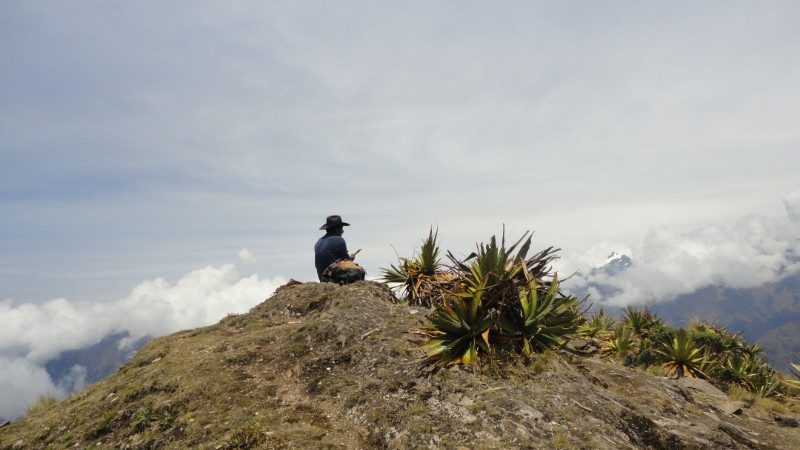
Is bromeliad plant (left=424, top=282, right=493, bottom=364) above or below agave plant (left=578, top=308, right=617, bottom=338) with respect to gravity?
above

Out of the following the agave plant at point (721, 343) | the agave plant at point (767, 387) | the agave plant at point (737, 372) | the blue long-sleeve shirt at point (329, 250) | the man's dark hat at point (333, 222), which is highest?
the man's dark hat at point (333, 222)

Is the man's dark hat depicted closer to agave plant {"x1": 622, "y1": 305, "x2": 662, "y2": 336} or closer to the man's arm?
the man's arm

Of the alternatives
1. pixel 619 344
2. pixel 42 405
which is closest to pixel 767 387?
pixel 619 344

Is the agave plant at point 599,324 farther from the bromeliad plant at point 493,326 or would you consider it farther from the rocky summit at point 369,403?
the bromeliad plant at point 493,326

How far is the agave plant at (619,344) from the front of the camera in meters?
16.5

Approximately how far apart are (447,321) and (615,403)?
291 cm

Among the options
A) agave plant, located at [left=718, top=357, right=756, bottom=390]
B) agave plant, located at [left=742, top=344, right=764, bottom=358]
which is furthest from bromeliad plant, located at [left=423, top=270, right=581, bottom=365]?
agave plant, located at [left=742, top=344, right=764, bottom=358]

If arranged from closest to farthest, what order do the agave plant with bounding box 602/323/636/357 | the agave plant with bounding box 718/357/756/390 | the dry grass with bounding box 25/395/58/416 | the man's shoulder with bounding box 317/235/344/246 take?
the dry grass with bounding box 25/395/58/416, the man's shoulder with bounding box 317/235/344/246, the agave plant with bounding box 718/357/756/390, the agave plant with bounding box 602/323/636/357

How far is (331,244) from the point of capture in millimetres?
13195

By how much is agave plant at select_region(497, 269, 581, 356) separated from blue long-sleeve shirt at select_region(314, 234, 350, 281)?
6.43 meters

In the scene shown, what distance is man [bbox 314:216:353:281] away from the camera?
13.2 metres

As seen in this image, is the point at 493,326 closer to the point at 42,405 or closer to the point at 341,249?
the point at 341,249

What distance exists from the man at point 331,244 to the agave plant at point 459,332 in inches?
228

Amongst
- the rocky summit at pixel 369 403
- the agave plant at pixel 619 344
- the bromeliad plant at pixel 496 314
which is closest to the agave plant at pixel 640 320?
the agave plant at pixel 619 344
